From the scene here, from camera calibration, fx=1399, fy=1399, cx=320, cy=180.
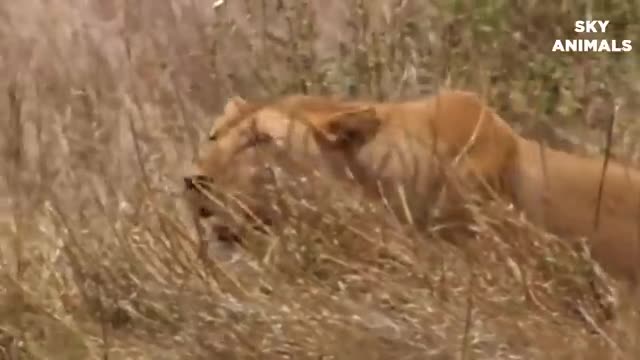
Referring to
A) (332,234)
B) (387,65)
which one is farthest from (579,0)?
(332,234)

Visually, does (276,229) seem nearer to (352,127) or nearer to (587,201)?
(352,127)

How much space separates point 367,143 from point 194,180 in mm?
142

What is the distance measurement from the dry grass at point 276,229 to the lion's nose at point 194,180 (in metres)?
0.01

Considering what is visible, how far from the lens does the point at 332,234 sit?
3.57 ft

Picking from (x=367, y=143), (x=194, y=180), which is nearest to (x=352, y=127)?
(x=367, y=143)

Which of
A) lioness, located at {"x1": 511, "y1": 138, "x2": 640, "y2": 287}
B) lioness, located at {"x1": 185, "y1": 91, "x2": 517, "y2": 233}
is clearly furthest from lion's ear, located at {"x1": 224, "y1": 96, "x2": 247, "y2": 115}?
lioness, located at {"x1": 511, "y1": 138, "x2": 640, "y2": 287}

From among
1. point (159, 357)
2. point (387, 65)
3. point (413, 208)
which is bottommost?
point (159, 357)

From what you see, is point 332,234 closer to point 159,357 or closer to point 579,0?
point 159,357

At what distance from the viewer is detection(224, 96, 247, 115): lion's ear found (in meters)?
1.13

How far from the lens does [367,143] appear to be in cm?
113

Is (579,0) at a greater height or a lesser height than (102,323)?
greater

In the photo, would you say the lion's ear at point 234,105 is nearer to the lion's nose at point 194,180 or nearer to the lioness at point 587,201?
the lion's nose at point 194,180

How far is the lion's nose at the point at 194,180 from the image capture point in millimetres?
1116

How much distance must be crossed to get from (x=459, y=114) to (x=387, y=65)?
0.24 feet
